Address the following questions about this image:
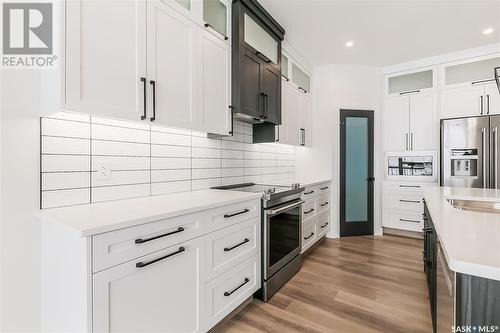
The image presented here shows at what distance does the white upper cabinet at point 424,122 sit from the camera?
148 inches

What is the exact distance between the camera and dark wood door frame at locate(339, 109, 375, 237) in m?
4.01

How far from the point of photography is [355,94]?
4102mm

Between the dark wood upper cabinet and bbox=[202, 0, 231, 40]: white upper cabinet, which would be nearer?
bbox=[202, 0, 231, 40]: white upper cabinet

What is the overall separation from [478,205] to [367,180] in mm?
2150

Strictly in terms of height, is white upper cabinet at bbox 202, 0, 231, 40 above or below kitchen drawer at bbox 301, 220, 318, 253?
above

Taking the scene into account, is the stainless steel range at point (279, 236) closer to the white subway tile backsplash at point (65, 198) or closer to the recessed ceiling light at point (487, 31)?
the white subway tile backsplash at point (65, 198)

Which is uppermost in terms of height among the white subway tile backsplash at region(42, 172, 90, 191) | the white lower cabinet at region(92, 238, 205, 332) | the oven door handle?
the white subway tile backsplash at region(42, 172, 90, 191)

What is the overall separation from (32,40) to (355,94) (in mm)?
4085

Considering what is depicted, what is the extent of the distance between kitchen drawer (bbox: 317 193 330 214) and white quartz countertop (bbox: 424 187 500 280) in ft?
6.73

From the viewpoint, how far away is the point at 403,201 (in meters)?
3.94

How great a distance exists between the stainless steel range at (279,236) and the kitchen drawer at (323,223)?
0.83 m

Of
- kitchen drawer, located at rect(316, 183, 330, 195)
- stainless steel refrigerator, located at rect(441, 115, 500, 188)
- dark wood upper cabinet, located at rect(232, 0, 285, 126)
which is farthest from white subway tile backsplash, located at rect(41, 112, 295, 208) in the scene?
stainless steel refrigerator, located at rect(441, 115, 500, 188)

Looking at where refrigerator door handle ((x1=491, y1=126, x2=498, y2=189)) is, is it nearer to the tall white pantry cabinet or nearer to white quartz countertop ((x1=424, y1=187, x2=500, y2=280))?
white quartz countertop ((x1=424, y1=187, x2=500, y2=280))

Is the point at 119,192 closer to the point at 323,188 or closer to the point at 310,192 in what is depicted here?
the point at 310,192
